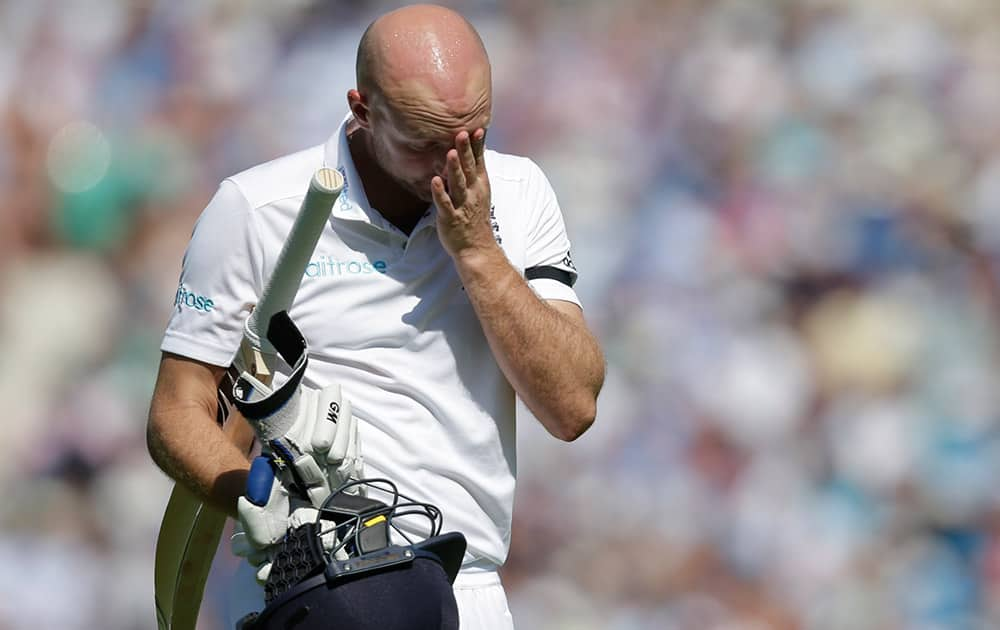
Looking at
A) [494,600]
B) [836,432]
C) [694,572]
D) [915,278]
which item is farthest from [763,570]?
[494,600]

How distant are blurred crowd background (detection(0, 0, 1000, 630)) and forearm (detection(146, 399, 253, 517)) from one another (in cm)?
166

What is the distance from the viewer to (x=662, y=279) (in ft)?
12.4

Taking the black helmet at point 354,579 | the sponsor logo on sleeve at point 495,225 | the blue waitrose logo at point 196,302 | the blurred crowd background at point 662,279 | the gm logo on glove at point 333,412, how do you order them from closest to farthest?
the black helmet at point 354,579 → the gm logo on glove at point 333,412 → the blue waitrose logo at point 196,302 → the sponsor logo on sleeve at point 495,225 → the blurred crowd background at point 662,279

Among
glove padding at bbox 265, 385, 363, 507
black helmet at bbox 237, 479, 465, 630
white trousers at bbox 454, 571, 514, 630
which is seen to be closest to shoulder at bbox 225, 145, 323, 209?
glove padding at bbox 265, 385, 363, 507

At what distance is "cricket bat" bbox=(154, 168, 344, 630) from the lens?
5.93ft

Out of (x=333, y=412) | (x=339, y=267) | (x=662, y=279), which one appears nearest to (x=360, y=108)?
(x=339, y=267)

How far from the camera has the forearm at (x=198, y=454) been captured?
1.93 metres

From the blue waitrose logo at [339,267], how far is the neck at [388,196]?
0.07m

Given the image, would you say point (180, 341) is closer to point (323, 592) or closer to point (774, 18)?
point (323, 592)

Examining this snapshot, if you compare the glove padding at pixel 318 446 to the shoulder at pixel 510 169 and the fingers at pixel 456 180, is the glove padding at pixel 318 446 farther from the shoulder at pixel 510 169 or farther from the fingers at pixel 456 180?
the shoulder at pixel 510 169

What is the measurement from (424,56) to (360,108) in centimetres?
15

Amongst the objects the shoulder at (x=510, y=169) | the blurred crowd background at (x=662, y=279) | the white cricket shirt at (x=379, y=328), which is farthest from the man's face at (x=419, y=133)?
the blurred crowd background at (x=662, y=279)

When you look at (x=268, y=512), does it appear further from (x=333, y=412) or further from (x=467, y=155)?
(x=467, y=155)

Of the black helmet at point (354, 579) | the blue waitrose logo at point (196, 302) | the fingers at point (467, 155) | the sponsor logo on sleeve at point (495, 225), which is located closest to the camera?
the black helmet at point (354, 579)
